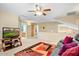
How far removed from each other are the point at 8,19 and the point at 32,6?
15.9 inches

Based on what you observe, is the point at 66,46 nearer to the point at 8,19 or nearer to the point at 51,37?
the point at 51,37

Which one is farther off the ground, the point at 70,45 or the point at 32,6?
the point at 32,6

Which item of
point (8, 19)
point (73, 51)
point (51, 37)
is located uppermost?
point (8, 19)

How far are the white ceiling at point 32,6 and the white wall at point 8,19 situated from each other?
0.06 meters

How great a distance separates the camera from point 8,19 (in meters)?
2.51

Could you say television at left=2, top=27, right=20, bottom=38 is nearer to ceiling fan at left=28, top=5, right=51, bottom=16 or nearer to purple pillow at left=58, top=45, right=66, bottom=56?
ceiling fan at left=28, top=5, right=51, bottom=16

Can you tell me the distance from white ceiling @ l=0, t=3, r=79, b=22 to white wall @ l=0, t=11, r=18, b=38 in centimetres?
6

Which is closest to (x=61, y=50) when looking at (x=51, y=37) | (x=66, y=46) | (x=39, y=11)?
(x=66, y=46)

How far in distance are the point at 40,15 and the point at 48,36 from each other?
1.10 feet

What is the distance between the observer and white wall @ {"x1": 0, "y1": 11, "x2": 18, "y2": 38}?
2502mm

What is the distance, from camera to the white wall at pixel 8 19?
8.21 feet

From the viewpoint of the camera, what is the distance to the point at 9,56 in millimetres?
2545

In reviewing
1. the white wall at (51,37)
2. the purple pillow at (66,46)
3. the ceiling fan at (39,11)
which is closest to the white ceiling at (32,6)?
A: the ceiling fan at (39,11)

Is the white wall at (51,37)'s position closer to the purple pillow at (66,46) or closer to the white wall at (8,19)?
the purple pillow at (66,46)
